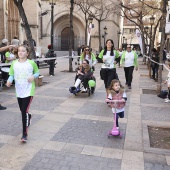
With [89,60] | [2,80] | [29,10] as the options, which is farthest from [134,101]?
[29,10]

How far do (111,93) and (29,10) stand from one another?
23.0 metres

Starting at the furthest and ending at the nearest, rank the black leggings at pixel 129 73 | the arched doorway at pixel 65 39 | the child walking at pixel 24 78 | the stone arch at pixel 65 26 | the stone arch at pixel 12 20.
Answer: the arched doorway at pixel 65 39 < the stone arch at pixel 65 26 < the stone arch at pixel 12 20 < the black leggings at pixel 129 73 < the child walking at pixel 24 78

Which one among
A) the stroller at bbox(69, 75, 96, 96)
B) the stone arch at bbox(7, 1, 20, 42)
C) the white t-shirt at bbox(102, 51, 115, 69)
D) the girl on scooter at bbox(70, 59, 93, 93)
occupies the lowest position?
the stroller at bbox(69, 75, 96, 96)

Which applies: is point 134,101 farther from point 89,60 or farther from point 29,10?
point 29,10

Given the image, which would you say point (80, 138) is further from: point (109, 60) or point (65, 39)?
point (65, 39)

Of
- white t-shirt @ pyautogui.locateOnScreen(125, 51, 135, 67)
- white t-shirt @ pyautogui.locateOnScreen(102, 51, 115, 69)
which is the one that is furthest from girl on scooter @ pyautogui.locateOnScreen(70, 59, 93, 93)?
white t-shirt @ pyautogui.locateOnScreen(125, 51, 135, 67)

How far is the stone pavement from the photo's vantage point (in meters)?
3.97

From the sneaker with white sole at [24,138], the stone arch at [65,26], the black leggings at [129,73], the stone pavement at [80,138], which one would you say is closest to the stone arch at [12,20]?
the black leggings at [129,73]

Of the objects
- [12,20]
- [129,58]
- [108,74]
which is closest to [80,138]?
[108,74]

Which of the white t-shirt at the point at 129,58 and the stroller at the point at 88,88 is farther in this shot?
the white t-shirt at the point at 129,58

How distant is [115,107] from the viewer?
5031mm

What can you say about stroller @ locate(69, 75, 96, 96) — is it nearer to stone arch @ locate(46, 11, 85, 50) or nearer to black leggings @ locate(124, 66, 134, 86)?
black leggings @ locate(124, 66, 134, 86)

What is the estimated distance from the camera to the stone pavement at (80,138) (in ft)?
13.0

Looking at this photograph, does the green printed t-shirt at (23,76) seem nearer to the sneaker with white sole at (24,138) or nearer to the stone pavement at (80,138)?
the sneaker with white sole at (24,138)
